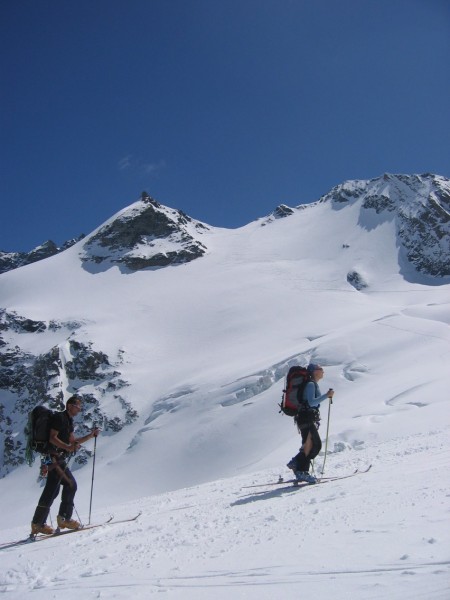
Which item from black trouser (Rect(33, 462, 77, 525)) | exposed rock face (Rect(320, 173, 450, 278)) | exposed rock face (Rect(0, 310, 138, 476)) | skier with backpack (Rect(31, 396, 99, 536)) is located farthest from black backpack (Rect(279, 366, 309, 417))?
exposed rock face (Rect(320, 173, 450, 278))

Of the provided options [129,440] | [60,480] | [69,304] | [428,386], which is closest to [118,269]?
[69,304]

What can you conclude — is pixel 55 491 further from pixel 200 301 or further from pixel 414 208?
pixel 414 208

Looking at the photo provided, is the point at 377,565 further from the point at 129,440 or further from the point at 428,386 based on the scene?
the point at 129,440

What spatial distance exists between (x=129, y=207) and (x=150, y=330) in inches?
2250

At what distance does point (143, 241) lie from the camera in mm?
114062

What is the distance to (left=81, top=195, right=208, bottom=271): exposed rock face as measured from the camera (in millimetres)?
107062

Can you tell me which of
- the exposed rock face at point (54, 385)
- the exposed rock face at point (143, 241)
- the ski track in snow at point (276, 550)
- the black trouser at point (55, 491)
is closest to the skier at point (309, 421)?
the ski track in snow at point (276, 550)

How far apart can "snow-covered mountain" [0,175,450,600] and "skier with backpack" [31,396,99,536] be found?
1.23 meters

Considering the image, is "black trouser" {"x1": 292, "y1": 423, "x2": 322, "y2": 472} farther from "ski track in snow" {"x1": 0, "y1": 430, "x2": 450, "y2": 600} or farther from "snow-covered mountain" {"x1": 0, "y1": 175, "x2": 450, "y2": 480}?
"snow-covered mountain" {"x1": 0, "y1": 175, "x2": 450, "y2": 480}

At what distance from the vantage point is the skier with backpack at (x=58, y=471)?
8.35 meters

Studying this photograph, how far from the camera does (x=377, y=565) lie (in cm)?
414

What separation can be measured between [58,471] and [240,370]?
131ft

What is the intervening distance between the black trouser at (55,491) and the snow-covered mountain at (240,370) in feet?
4.13

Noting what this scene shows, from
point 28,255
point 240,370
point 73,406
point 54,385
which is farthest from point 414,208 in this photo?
point 28,255
